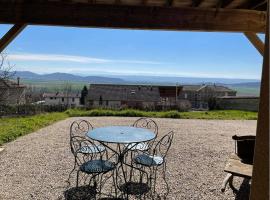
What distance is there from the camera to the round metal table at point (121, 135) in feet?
11.9

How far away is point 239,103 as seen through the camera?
20562 mm

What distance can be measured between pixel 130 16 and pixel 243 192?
296 cm

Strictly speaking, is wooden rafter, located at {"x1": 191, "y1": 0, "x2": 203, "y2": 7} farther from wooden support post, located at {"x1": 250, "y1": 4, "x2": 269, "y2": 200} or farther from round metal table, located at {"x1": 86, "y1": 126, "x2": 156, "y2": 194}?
wooden support post, located at {"x1": 250, "y1": 4, "x2": 269, "y2": 200}

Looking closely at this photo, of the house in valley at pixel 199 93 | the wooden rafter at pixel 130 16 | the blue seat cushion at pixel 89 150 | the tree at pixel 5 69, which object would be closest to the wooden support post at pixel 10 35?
the wooden rafter at pixel 130 16

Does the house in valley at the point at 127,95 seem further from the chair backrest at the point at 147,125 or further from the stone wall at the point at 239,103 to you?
the chair backrest at the point at 147,125

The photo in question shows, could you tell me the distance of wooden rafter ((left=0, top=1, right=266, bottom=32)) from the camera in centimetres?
323

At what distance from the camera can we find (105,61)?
119 metres

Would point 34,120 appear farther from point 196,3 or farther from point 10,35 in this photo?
point 196,3

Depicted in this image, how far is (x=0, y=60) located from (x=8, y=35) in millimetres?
8463

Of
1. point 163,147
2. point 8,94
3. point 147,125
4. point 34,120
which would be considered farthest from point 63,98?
point 147,125

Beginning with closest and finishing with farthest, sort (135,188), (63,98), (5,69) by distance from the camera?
(135,188) < (5,69) < (63,98)

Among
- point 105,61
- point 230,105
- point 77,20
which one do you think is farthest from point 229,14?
point 105,61

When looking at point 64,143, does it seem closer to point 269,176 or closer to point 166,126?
point 166,126

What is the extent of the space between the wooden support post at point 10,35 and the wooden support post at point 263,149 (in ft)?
10.1
